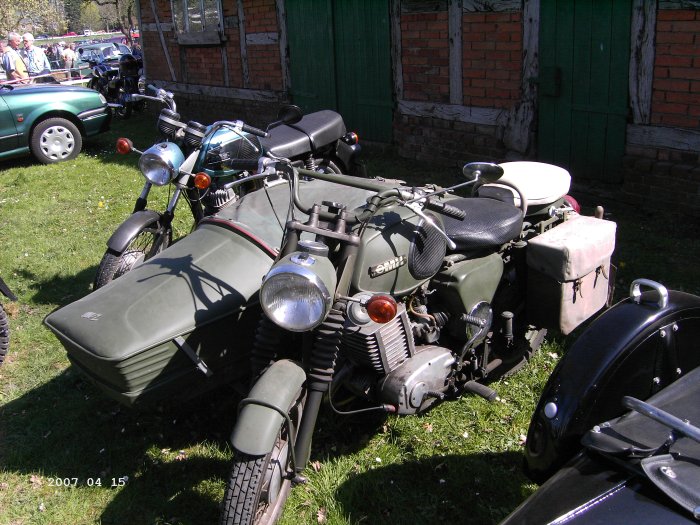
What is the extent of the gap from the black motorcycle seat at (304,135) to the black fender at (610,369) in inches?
121

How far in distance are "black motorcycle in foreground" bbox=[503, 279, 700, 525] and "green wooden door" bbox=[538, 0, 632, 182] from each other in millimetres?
3798

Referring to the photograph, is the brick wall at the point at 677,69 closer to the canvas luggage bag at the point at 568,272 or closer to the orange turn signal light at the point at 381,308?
the canvas luggage bag at the point at 568,272

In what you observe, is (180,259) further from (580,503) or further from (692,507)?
(692,507)

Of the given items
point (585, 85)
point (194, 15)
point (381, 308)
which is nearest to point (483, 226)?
point (381, 308)

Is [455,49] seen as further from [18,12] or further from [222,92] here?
[18,12]

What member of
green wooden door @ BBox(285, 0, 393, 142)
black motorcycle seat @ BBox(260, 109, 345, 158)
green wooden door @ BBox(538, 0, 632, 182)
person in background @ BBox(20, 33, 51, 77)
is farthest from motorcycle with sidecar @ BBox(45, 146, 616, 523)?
person in background @ BBox(20, 33, 51, 77)

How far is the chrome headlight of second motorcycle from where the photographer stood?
2.31 metres

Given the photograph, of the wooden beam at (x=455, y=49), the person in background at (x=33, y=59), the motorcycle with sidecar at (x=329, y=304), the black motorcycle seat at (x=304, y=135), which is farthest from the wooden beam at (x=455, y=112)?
the person in background at (x=33, y=59)

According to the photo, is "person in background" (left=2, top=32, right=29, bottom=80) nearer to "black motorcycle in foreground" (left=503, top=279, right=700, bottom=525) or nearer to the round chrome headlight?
the round chrome headlight

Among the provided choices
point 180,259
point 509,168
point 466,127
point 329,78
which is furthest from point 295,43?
point 180,259

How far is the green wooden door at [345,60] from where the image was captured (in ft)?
26.9

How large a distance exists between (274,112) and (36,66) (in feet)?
22.4

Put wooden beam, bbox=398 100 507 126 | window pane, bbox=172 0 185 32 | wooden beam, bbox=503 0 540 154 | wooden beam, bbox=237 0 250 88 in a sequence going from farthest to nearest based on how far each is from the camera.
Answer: window pane, bbox=172 0 185 32
wooden beam, bbox=237 0 250 88
wooden beam, bbox=398 100 507 126
wooden beam, bbox=503 0 540 154

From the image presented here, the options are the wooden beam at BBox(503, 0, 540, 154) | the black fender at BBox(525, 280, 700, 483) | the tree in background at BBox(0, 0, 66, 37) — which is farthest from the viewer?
the tree in background at BBox(0, 0, 66, 37)
